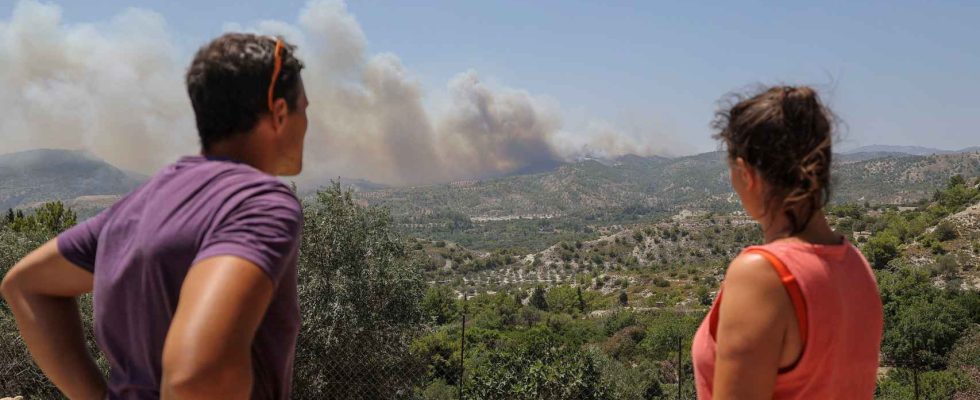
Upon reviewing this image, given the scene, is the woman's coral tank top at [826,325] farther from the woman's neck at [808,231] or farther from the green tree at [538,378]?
the green tree at [538,378]

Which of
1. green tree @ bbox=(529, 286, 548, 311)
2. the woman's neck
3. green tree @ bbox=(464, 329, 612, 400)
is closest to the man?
the woman's neck

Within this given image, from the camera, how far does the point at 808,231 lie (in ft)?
4.53

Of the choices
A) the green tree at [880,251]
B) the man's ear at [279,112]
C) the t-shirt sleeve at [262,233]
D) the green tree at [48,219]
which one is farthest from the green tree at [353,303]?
the green tree at [880,251]

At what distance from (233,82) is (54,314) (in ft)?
1.99

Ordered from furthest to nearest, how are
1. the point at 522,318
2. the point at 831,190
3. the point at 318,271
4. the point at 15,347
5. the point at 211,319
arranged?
1. the point at 522,318
2. the point at 318,271
3. the point at 15,347
4. the point at 831,190
5. the point at 211,319

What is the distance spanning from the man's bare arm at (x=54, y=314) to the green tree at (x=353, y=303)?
10.8 meters

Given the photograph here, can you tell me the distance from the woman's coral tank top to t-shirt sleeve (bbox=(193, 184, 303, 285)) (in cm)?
81

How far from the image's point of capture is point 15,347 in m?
12.1

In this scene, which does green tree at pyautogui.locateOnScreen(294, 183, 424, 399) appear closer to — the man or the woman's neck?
the man

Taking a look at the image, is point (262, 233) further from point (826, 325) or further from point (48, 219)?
point (48, 219)

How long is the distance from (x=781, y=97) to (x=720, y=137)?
0.15m

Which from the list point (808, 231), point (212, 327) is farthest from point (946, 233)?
point (212, 327)

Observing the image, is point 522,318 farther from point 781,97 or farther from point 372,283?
point 781,97

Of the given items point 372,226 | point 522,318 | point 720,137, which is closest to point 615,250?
point 522,318
